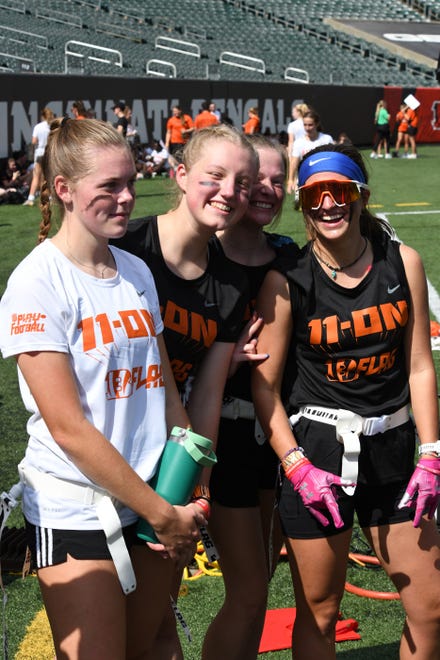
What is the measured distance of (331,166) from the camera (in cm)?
327

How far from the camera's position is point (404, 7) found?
157ft

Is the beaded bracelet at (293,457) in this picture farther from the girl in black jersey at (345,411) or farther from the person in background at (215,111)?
the person in background at (215,111)

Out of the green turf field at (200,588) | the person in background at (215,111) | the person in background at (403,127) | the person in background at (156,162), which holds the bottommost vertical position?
the person in background at (403,127)

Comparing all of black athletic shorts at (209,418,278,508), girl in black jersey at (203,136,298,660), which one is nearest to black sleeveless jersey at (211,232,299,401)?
girl in black jersey at (203,136,298,660)

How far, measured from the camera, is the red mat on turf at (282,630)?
4055mm

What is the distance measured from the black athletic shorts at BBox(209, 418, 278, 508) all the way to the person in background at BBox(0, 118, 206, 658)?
2.07 feet

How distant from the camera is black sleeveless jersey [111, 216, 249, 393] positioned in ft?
9.95

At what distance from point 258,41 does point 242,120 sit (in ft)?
31.4

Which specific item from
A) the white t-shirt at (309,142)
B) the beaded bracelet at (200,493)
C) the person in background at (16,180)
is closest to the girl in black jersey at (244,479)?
the beaded bracelet at (200,493)

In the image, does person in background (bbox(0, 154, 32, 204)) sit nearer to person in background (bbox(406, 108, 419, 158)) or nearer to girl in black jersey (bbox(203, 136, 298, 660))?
person in background (bbox(406, 108, 419, 158))

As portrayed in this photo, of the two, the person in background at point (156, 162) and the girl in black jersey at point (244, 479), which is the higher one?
the girl in black jersey at point (244, 479)

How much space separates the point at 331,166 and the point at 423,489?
3.65ft

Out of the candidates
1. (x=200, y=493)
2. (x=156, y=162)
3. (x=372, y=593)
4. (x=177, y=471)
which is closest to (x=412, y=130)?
(x=156, y=162)

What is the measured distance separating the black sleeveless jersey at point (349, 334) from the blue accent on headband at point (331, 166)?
0.29 meters
